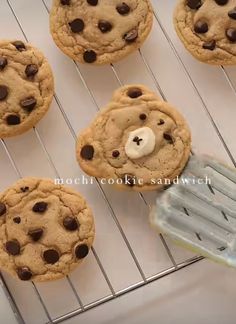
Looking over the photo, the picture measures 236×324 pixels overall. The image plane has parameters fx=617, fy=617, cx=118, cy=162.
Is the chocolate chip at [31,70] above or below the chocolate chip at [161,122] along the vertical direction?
above

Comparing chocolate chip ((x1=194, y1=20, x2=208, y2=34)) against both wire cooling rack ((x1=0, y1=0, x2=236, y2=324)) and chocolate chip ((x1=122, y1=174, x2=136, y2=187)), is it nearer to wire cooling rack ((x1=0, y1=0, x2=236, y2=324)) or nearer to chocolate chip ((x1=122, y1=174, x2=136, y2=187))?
wire cooling rack ((x1=0, y1=0, x2=236, y2=324))

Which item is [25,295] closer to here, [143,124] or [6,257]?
[6,257]

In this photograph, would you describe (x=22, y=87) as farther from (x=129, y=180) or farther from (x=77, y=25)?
(x=129, y=180)

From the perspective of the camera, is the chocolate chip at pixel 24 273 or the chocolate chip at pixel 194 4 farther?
the chocolate chip at pixel 194 4

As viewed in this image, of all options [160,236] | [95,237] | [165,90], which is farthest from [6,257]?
[165,90]

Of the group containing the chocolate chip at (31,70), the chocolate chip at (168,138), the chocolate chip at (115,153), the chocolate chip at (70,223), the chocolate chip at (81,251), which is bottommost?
the chocolate chip at (81,251)

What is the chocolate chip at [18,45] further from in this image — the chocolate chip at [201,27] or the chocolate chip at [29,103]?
the chocolate chip at [201,27]

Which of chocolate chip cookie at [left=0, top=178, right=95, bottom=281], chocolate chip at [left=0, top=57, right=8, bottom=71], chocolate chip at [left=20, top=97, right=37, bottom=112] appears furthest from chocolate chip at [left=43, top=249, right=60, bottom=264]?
chocolate chip at [left=0, top=57, right=8, bottom=71]

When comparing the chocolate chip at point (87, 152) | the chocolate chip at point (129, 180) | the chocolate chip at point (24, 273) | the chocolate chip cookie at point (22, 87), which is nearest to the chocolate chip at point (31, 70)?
the chocolate chip cookie at point (22, 87)
